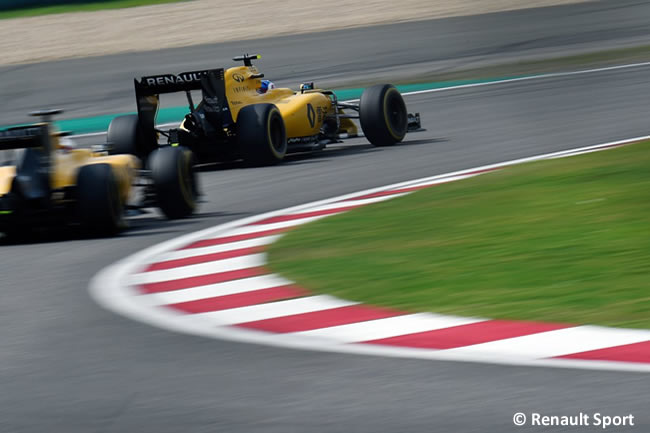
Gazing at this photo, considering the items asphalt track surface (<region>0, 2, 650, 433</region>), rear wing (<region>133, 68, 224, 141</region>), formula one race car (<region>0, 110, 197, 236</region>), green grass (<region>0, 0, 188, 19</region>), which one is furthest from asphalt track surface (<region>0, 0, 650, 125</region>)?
asphalt track surface (<region>0, 2, 650, 433</region>)

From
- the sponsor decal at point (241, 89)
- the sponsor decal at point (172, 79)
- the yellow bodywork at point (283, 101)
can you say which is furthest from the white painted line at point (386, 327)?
the sponsor decal at point (241, 89)

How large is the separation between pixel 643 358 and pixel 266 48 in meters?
23.5

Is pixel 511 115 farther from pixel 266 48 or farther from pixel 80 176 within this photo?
pixel 266 48

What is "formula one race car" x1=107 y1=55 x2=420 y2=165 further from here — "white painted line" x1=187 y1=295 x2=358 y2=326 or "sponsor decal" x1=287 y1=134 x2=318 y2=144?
"white painted line" x1=187 y1=295 x2=358 y2=326

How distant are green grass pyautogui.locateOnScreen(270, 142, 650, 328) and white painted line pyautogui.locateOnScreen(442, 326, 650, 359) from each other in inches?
6.0

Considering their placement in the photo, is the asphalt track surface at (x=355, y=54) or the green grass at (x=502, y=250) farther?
the asphalt track surface at (x=355, y=54)

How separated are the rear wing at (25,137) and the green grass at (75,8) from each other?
25.6m

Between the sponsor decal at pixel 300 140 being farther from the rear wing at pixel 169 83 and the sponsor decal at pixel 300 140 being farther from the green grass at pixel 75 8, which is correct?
the green grass at pixel 75 8

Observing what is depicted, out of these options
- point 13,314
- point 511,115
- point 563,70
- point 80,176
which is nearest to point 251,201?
point 80,176

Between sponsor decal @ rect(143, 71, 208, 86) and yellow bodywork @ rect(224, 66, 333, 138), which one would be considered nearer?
sponsor decal @ rect(143, 71, 208, 86)

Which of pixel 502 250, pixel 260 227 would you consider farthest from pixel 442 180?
pixel 502 250

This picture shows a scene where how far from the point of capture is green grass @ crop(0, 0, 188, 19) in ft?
113

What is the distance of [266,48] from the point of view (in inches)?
1097

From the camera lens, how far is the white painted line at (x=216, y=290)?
274 inches
